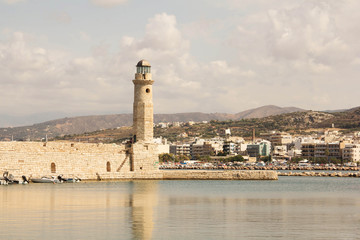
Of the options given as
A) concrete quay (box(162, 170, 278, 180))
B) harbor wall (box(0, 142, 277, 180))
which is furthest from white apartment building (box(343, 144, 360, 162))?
concrete quay (box(162, 170, 278, 180))

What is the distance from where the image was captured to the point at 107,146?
150 ft

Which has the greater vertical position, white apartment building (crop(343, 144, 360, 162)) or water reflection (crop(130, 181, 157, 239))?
white apartment building (crop(343, 144, 360, 162))

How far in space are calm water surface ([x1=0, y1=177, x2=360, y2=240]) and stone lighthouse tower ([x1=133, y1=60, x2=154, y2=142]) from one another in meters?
14.6

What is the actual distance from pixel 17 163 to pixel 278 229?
23.9 metres

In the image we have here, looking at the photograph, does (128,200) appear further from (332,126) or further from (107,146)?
(332,126)

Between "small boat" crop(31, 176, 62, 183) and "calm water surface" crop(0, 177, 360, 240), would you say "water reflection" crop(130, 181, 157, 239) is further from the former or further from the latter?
"small boat" crop(31, 176, 62, 183)

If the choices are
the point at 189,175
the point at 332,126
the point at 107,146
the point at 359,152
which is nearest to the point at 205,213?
the point at 107,146

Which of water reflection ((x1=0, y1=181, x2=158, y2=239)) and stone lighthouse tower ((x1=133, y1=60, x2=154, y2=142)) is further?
stone lighthouse tower ((x1=133, y1=60, x2=154, y2=142))

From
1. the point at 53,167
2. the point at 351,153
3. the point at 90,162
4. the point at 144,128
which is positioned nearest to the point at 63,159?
the point at 53,167

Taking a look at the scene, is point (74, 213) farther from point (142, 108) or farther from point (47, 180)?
point (142, 108)

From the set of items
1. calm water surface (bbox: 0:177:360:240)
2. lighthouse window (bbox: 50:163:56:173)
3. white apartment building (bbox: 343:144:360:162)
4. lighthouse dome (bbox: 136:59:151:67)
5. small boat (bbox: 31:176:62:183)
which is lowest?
calm water surface (bbox: 0:177:360:240)

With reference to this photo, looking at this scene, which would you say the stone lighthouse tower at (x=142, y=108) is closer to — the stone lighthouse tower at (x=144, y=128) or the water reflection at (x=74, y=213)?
the stone lighthouse tower at (x=144, y=128)

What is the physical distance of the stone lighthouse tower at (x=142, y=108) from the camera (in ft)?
157

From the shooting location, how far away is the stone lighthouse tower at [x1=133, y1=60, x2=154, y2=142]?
47.9 metres
